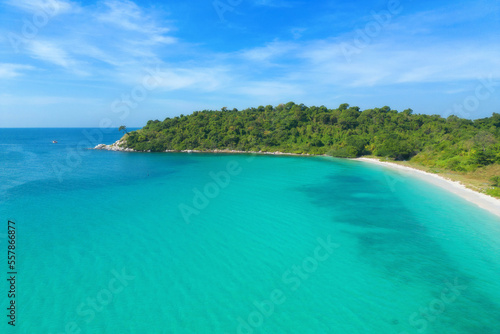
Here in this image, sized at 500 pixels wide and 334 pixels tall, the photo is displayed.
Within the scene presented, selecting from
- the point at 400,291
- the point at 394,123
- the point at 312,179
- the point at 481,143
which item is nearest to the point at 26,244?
the point at 400,291

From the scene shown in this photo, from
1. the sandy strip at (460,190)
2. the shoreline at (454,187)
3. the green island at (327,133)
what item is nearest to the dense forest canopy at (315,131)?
the green island at (327,133)

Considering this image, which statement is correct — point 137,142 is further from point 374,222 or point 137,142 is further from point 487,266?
point 487,266

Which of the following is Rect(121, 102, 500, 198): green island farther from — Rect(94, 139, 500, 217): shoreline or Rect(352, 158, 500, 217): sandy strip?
Rect(352, 158, 500, 217): sandy strip

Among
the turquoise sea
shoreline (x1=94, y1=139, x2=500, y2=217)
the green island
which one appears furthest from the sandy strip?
the green island

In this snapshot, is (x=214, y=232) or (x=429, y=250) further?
(x=214, y=232)

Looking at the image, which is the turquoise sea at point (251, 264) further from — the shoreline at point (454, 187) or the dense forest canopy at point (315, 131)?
the dense forest canopy at point (315, 131)

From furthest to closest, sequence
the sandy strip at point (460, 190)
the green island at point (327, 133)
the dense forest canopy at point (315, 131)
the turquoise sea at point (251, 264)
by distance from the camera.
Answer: the dense forest canopy at point (315, 131) < the green island at point (327, 133) < the sandy strip at point (460, 190) < the turquoise sea at point (251, 264)

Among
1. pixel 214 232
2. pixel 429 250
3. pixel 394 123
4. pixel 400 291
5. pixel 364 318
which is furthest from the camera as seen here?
pixel 394 123

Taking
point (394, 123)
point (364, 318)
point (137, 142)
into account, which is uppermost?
point (394, 123)
